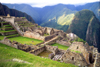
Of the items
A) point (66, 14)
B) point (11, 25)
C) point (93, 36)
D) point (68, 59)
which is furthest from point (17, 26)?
point (66, 14)

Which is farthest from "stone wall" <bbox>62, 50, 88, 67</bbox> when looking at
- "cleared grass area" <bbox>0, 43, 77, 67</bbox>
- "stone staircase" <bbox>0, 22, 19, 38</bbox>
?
"stone staircase" <bbox>0, 22, 19, 38</bbox>

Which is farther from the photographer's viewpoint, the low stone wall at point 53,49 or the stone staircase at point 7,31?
the stone staircase at point 7,31

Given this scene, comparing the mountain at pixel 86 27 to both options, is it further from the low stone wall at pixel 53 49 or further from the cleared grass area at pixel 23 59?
the cleared grass area at pixel 23 59

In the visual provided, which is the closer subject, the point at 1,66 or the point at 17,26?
the point at 1,66

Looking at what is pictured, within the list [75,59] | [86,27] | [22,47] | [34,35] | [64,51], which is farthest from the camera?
[86,27]

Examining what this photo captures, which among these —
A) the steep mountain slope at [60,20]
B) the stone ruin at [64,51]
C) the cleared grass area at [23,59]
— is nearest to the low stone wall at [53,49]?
the stone ruin at [64,51]

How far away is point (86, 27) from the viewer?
4840 inches

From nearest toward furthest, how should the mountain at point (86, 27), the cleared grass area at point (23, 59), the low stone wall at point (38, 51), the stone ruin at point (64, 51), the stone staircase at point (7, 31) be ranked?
the cleared grass area at point (23, 59)
the stone ruin at point (64, 51)
the low stone wall at point (38, 51)
the stone staircase at point (7, 31)
the mountain at point (86, 27)

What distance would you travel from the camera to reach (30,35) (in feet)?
87.6

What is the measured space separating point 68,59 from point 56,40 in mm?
14610

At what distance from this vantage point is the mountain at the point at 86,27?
353ft

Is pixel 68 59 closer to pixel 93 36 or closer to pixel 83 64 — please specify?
pixel 83 64

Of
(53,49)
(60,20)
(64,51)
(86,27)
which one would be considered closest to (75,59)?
(53,49)

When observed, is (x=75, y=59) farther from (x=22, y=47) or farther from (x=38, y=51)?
(x=22, y=47)
